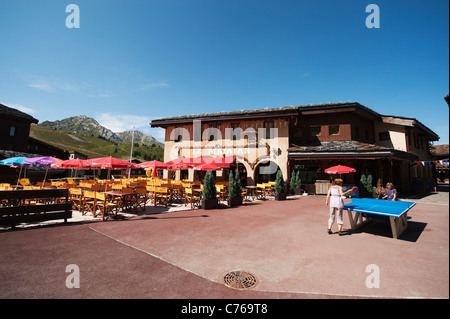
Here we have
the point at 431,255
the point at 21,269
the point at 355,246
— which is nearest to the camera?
the point at 21,269

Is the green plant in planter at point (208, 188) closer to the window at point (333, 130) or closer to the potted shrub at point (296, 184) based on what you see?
the potted shrub at point (296, 184)

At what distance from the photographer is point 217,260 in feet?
14.3

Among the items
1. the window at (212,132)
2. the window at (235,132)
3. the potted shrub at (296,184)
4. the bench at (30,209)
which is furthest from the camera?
the window at (212,132)

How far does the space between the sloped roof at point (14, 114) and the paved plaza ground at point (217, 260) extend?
3014 centimetres

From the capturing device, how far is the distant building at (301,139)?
17516 mm

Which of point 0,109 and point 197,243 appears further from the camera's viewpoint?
point 0,109

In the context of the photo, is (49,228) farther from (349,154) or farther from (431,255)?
(349,154)

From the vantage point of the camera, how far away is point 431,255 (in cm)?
446

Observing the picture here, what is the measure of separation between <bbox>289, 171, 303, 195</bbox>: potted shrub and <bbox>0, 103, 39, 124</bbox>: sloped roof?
35.6 meters

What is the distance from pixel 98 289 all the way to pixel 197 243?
102 inches

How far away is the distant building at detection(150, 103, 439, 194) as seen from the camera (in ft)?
57.5
